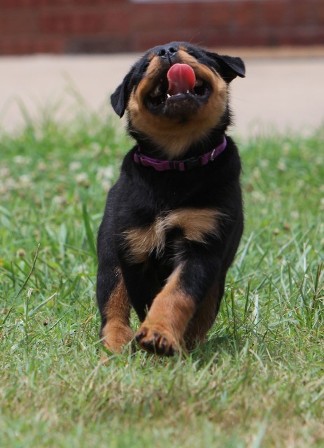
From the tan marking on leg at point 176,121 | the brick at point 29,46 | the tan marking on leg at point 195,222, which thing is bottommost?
the brick at point 29,46

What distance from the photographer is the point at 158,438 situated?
295 cm

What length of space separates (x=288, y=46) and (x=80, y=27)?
2.19m

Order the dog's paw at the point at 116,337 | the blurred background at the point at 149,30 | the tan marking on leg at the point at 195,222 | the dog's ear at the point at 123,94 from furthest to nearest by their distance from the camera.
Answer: the blurred background at the point at 149,30 → the dog's ear at the point at 123,94 → the dog's paw at the point at 116,337 → the tan marking on leg at the point at 195,222

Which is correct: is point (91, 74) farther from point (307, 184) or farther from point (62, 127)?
point (307, 184)

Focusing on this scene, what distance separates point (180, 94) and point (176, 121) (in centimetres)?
14

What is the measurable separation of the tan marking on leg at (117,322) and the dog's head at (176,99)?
0.58 m

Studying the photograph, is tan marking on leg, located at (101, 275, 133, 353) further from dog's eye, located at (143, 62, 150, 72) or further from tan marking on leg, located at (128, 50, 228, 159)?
dog's eye, located at (143, 62, 150, 72)

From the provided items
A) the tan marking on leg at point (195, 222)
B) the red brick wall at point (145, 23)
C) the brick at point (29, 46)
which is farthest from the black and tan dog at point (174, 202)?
the brick at point (29, 46)

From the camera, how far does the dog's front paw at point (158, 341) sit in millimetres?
3545

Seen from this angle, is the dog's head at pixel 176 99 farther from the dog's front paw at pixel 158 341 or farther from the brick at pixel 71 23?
the brick at pixel 71 23

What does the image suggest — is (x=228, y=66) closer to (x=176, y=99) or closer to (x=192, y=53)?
(x=192, y=53)

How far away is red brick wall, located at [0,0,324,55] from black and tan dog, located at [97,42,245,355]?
714cm

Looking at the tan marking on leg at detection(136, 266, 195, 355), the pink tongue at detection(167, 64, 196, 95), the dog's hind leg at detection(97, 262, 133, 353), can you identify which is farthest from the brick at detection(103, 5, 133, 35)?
the tan marking on leg at detection(136, 266, 195, 355)

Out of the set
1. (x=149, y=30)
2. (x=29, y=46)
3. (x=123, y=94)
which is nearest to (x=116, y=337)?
(x=123, y=94)
